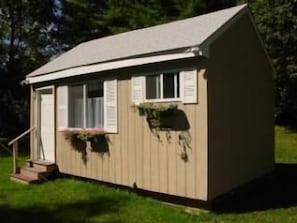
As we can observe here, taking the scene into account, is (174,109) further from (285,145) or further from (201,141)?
(285,145)

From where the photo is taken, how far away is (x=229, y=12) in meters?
10.9

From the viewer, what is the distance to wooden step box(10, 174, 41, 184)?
12.6m

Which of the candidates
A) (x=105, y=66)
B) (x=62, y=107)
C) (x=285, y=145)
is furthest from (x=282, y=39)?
(x=105, y=66)

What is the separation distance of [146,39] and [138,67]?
153 centimetres

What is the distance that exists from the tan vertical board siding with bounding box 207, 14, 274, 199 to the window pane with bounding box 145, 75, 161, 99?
1344 mm

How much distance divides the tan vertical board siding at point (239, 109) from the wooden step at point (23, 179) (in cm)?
545

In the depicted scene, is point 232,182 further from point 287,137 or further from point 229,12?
point 287,137

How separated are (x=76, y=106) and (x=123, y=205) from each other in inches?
155

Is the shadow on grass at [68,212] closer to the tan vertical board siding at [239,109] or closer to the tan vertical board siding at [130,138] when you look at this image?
the tan vertical board siding at [130,138]

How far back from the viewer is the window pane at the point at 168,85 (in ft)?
31.9

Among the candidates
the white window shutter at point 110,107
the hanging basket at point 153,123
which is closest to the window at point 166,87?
the hanging basket at point 153,123

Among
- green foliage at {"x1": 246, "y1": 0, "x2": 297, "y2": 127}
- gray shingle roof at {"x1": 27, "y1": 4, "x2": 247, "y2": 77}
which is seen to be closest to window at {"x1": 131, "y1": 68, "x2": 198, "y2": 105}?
gray shingle roof at {"x1": 27, "y1": 4, "x2": 247, "y2": 77}

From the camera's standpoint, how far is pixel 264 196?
33.1 ft

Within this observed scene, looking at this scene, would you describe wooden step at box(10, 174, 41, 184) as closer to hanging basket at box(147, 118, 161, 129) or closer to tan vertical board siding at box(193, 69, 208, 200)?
hanging basket at box(147, 118, 161, 129)
